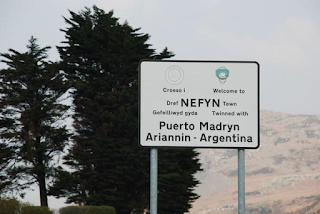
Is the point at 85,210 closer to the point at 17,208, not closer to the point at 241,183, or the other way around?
the point at 17,208

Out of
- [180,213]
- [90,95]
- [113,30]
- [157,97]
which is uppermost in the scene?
[113,30]

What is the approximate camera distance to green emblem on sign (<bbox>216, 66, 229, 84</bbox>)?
1023 centimetres

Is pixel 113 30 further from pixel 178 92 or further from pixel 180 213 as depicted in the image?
pixel 178 92

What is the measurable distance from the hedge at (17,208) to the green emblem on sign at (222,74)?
54.6ft

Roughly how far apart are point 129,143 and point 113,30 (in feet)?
34.7

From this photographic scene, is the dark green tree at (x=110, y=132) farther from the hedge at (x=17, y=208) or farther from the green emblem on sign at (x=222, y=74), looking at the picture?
the green emblem on sign at (x=222, y=74)

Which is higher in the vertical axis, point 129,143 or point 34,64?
point 34,64

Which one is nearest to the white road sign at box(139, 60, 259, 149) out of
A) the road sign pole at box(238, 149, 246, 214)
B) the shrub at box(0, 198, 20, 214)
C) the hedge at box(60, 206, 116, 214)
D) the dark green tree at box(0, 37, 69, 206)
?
Answer: the road sign pole at box(238, 149, 246, 214)

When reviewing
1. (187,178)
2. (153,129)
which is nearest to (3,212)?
(153,129)

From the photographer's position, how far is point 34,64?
5931 cm

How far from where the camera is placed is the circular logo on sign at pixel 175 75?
10.2m

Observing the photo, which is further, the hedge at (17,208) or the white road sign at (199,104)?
the hedge at (17,208)

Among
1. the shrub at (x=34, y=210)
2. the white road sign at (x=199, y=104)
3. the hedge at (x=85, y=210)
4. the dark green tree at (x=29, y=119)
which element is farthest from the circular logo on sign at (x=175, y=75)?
the dark green tree at (x=29, y=119)

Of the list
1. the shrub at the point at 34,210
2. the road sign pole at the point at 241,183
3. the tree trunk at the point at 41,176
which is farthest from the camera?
the tree trunk at the point at 41,176
